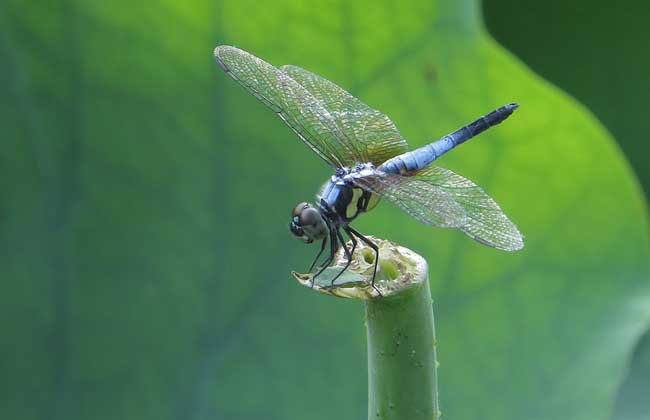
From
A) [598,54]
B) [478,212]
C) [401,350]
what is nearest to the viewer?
[401,350]

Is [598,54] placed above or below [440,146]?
above

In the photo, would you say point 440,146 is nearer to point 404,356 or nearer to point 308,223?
point 308,223

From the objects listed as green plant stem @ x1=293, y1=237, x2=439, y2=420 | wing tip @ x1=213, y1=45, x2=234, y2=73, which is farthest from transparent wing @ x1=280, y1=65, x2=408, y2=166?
green plant stem @ x1=293, y1=237, x2=439, y2=420

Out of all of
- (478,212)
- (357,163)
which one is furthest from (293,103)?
(478,212)

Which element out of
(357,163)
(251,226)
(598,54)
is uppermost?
(598,54)

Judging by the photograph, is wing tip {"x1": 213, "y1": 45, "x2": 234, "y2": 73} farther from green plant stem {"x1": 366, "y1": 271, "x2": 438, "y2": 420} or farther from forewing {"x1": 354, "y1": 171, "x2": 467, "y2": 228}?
green plant stem {"x1": 366, "y1": 271, "x2": 438, "y2": 420}

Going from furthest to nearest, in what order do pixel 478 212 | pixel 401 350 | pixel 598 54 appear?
pixel 598 54
pixel 478 212
pixel 401 350

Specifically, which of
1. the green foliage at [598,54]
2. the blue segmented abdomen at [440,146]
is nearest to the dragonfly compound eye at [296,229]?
the blue segmented abdomen at [440,146]
